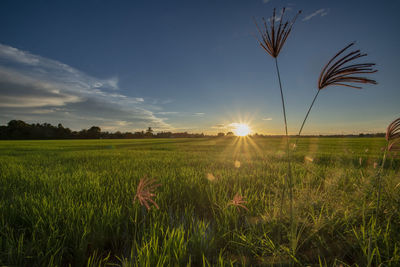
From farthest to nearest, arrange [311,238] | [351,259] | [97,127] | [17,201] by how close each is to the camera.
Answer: [97,127] → [17,201] → [311,238] → [351,259]

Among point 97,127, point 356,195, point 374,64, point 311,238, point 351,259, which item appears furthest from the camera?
point 97,127

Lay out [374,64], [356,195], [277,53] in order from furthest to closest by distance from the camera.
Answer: [356,195] → [277,53] → [374,64]

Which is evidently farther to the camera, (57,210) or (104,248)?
(57,210)

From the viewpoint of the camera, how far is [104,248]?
1.68 m

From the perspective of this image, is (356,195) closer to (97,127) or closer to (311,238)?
(311,238)

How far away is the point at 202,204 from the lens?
99.8 inches

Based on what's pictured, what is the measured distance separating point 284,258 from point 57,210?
2.37 metres

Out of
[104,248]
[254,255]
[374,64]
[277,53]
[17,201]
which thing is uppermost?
[277,53]

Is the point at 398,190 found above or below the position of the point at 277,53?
below

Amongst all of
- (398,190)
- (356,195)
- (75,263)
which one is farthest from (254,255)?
(398,190)

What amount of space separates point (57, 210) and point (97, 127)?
9513 centimetres

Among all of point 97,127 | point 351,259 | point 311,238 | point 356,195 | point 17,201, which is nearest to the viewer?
point 351,259

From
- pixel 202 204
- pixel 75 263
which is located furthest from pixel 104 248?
pixel 202 204

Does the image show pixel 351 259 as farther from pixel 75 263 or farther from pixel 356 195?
pixel 75 263
